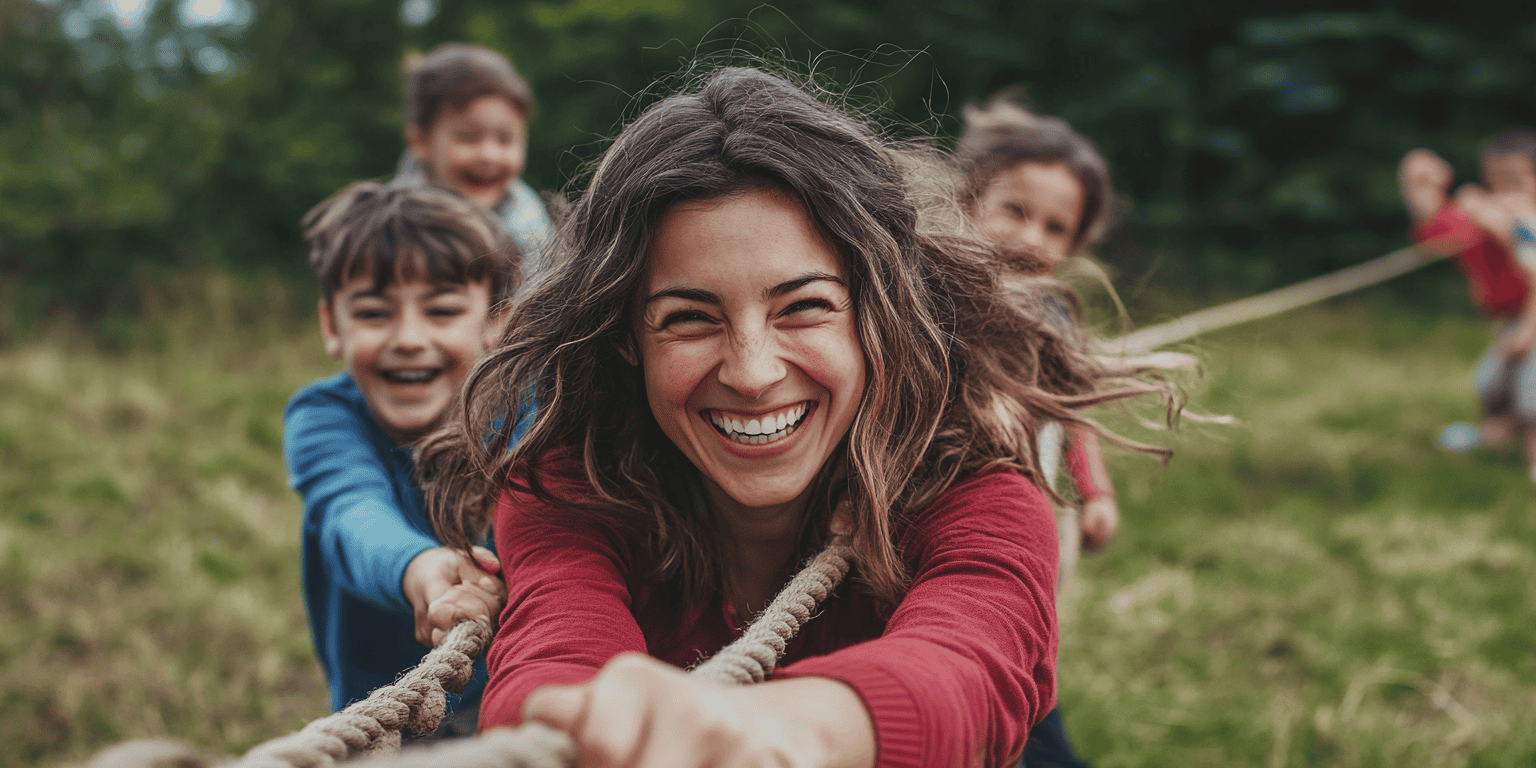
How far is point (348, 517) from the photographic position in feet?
6.93

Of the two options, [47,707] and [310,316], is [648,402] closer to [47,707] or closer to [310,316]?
[47,707]

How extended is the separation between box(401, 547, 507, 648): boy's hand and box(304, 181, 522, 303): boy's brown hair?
647 millimetres

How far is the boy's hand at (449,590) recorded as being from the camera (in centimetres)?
174

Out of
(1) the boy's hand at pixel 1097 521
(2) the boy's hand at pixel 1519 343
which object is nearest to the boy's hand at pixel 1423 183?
(2) the boy's hand at pixel 1519 343

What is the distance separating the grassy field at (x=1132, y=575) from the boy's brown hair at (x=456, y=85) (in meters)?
1.99

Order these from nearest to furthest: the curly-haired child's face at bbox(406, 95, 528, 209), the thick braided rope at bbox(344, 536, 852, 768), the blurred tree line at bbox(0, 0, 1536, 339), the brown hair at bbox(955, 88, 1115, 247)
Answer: the thick braided rope at bbox(344, 536, 852, 768), the brown hair at bbox(955, 88, 1115, 247), the curly-haired child's face at bbox(406, 95, 528, 209), the blurred tree line at bbox(0, 0, 1536, 339)

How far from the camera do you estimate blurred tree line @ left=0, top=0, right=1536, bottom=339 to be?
25.3 feet

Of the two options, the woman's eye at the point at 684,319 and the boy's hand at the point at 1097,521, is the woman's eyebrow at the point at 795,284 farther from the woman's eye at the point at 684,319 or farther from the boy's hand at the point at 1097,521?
the boy's hand at the point at 1097,521

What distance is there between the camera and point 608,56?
849cm

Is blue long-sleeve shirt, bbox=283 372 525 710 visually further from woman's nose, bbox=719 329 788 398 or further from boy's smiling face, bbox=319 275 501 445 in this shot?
woman's nose, bbox=719 329 788 398

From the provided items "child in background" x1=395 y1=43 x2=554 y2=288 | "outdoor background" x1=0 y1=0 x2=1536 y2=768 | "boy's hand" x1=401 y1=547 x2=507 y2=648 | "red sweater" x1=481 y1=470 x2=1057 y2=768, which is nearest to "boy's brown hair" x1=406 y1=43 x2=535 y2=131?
"child in background" x1=395 y1=43 x2=554 y2=288

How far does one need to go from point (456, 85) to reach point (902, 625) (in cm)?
338

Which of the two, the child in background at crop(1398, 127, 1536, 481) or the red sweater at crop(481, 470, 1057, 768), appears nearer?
the red sweater at crop(481, 470, 1057, 768)

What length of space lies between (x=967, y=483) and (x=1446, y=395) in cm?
716
